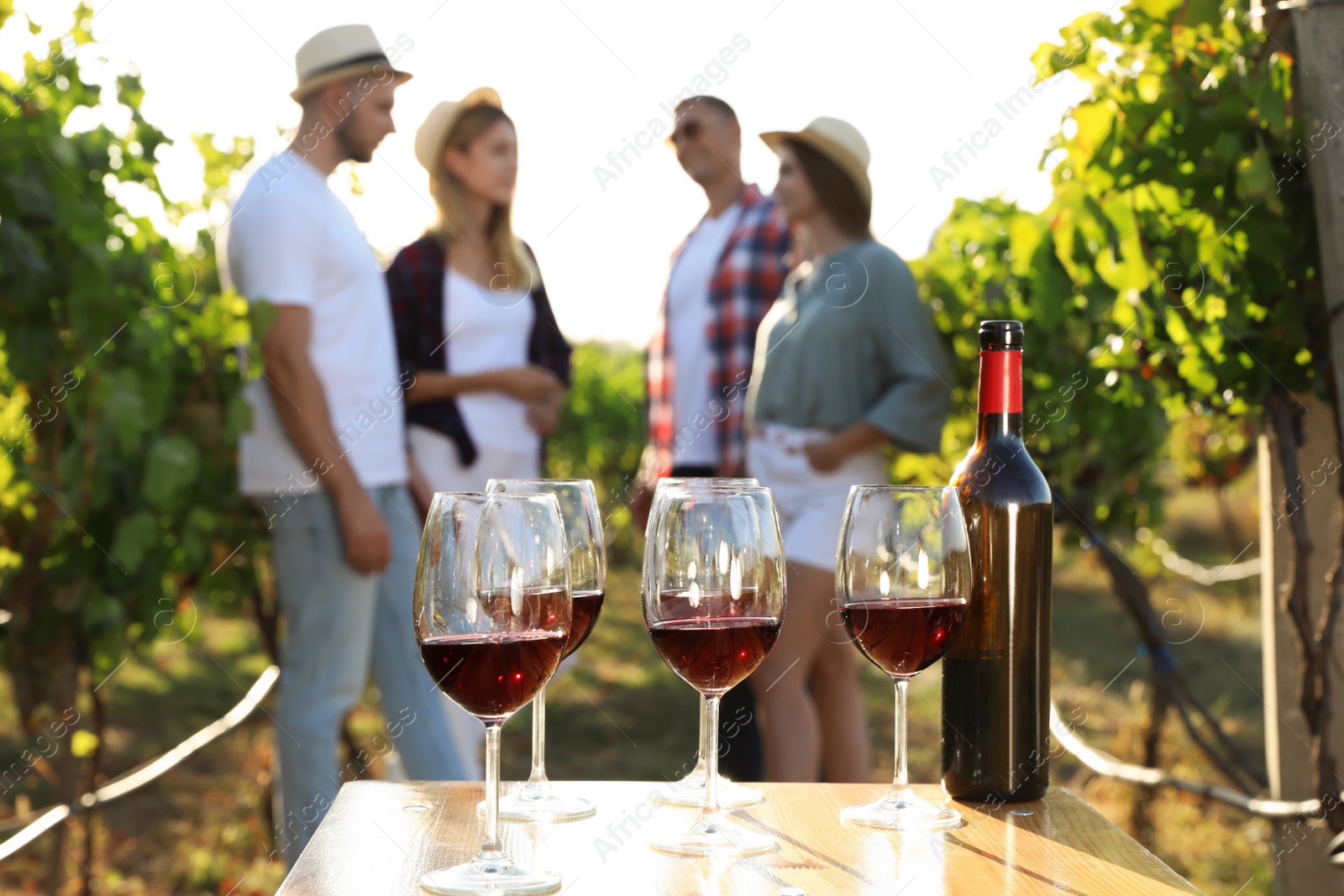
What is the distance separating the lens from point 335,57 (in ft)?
10.8

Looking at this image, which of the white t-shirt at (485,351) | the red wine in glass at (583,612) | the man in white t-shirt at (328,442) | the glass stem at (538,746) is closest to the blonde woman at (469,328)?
the white t-shirt at (485,351)

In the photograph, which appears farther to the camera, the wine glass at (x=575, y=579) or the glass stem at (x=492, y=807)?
the wine glass at (x=575, y=579)

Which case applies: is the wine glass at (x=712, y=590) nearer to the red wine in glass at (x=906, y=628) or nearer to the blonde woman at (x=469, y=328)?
the red wine in glass at (x=906, y=628)

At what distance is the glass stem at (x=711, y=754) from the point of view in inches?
48.6

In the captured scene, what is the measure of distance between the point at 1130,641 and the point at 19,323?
7.99 meters

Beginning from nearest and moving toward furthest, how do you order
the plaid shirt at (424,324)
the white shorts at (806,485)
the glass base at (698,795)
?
the glass base at (698,795) → the white shorts at (806,485) → the plaid shirt at (424,324)

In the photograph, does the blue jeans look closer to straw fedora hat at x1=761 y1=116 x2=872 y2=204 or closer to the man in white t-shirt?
the man in white t-shirt

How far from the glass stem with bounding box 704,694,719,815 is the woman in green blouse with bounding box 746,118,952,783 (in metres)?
2.12

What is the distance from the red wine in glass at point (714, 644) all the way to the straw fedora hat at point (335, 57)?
2.47 metres

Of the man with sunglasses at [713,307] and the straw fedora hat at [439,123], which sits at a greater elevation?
the straw fedora hat at [439,123]

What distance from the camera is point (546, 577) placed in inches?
44.0

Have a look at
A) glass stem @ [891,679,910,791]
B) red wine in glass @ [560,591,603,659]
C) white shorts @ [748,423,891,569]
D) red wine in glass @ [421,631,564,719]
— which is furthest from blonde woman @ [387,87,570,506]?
red wine in glass @ [421,631,564,719]

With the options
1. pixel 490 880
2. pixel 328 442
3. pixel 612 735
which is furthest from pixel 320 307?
pixel 612 735

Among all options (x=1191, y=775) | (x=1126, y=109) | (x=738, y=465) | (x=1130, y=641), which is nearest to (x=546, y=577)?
(x=1126, y=109)
